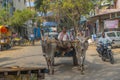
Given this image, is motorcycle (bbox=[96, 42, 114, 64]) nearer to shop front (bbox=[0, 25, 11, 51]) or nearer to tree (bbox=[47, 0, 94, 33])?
tree (bbox=[47, 0, 94, 33])

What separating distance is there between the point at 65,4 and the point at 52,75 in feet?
62.9

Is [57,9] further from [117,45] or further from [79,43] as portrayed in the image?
[79,43]

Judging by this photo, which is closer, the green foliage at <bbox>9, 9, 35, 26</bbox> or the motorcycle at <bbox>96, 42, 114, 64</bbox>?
the motorcycle at <bbox>96, 42, 114, 64</bbox>

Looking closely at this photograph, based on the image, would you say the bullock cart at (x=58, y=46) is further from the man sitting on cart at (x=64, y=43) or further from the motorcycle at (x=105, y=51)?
the motorcycle at (x=105, y=51)

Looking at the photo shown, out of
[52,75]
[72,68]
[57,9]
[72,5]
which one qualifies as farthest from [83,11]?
[52,75]

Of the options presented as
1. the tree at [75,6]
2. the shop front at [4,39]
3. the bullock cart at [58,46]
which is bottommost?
the shop front at [4,39]

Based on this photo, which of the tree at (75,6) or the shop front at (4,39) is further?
the shop front at (4,39)

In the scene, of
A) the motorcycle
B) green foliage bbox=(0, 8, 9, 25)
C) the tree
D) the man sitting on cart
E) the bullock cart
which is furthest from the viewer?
green foliage bbox=(0, 8, 9, 25)

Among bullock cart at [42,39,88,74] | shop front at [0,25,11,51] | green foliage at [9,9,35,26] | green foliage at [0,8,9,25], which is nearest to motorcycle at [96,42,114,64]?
bullock cart at [42,39,88,74]

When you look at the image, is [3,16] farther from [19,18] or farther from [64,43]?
[64,43]

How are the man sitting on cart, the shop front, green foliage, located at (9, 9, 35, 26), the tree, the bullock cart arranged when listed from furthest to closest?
green foliage, located at (9, 9, 35, 26) → the shop front → the tree → the man sitting on cart → the bullock cart

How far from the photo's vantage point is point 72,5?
3197 centimetres

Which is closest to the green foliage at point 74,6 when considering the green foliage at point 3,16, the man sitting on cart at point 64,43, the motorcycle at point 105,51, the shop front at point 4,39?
the shop front at point 4,39

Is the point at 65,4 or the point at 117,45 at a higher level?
the point at 65,4
